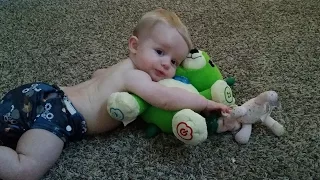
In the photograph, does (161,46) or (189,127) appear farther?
(161,46)

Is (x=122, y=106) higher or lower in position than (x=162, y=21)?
lower

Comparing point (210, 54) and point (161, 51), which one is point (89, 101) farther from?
point (210, 54)

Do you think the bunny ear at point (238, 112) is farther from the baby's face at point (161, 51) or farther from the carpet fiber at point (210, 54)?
the baby's face at point (161, 51)

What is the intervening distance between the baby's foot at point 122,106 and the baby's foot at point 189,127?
0.09 meters

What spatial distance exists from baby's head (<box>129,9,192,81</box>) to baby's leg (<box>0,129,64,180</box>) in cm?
25

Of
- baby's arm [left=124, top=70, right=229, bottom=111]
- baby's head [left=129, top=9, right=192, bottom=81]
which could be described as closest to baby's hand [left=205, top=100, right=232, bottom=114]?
baby's arm [left=124, top=70, right=229, bottom=111]

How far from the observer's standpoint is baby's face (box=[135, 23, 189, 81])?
3.05ft

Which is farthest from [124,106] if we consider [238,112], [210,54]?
[210,54]

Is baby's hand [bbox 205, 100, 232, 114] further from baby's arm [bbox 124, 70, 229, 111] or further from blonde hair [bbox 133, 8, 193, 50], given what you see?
blonde hair [bbox 133, 8, 193, 50]

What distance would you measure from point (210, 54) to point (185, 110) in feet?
1.33

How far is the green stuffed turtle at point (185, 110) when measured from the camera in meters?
0.83

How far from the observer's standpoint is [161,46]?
3.05 feet

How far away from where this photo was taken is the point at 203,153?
882 millimetres

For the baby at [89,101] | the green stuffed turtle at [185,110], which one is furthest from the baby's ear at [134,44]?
the green stuffed turtle at [185,110]
